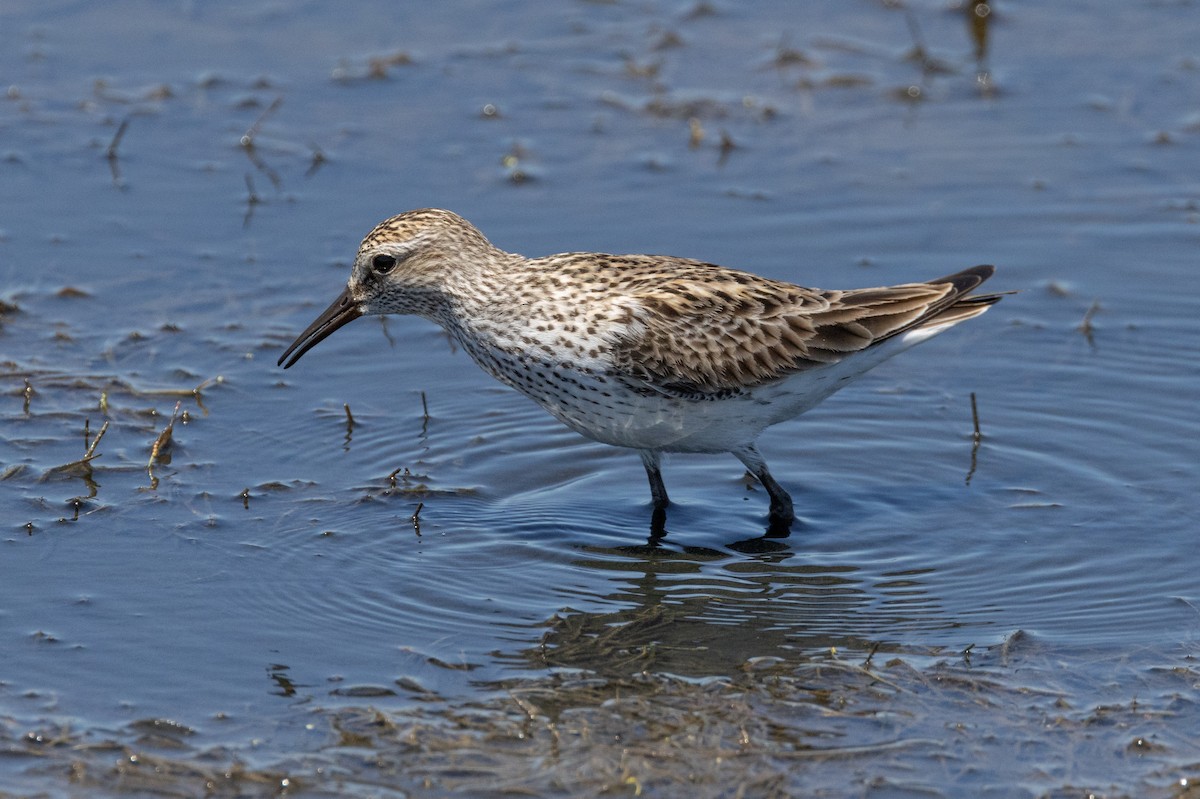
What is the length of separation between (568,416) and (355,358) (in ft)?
9.11

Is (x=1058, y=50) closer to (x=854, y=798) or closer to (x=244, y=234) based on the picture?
(x=244, y=234)

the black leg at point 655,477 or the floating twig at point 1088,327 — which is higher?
the floating twig at point 1088,327

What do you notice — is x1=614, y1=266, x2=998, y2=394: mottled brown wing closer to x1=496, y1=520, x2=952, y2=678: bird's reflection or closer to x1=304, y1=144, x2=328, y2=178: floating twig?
x1=496, y1=520, x2=952, y2=678: bird's reflection

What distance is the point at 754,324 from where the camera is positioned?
368 inches

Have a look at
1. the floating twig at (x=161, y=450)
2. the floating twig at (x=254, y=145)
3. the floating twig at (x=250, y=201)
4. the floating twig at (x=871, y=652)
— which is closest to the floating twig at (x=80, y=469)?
the floating twig at (x=161, y=450)

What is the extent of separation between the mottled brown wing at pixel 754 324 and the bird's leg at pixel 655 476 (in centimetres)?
59

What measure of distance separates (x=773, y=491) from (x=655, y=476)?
67 cm

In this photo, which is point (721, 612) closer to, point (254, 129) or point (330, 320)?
point (330, 320)

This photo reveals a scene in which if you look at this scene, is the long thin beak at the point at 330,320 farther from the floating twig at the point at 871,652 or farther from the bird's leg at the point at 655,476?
the floating twig at the point at 871,652

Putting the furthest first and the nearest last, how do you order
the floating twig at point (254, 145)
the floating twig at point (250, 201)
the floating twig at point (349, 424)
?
the floating twig at point (254, 145) < the floating twig at point (250, 201) < the floating twig at point (349, 424)

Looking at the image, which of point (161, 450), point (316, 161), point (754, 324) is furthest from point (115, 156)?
point (754, 324)

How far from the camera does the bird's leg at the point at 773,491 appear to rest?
9477 mm

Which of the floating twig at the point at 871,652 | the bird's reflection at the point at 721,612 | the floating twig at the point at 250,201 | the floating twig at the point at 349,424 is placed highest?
the floating twig at the point at 250,201

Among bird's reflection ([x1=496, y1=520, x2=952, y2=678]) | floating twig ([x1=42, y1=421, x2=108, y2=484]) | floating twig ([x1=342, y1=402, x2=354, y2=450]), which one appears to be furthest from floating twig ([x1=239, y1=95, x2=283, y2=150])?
bird's reflection ([x1=496, y1=520, x2=952, y2=678])
